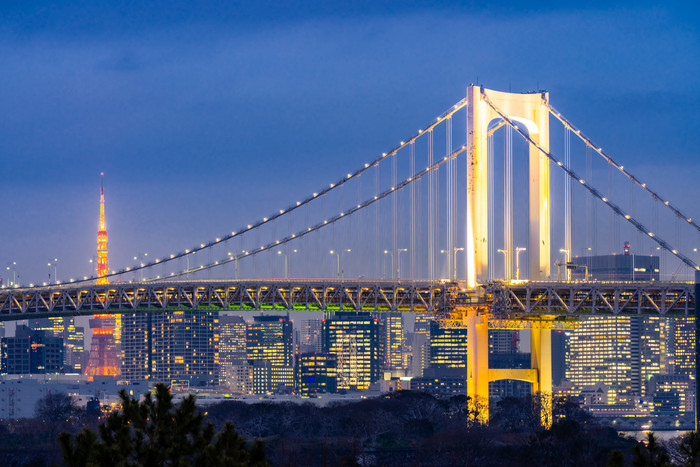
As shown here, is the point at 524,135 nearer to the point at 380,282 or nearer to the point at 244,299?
the point at 380,282

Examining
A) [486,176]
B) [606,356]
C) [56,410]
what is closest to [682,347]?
[606,356]

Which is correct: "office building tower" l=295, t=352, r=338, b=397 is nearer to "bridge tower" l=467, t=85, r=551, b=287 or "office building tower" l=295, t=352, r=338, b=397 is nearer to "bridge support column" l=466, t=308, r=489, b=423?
"bridge support column" l=466, t=308, r=489, b=423

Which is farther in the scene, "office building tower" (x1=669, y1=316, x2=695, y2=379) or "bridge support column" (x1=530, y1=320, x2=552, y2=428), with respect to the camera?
"office building tower" (x1=669, y1=316, x2=695, y2=379)

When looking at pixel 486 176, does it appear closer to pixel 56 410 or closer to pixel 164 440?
A: pixel 164 440

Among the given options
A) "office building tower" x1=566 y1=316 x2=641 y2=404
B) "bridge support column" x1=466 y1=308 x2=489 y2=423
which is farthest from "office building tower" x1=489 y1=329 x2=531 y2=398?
"bridge support column" x1=466 y1=308 x2=489 y2=423

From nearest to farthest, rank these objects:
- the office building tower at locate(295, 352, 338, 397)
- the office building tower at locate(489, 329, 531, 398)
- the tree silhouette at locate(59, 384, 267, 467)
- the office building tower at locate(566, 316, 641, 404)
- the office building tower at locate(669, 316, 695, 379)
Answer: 1. the tree silhouette at locate(59, 384, 267, 467)
2. the office building tower at locate(489, 329, 531, 398)
3. the office building tower at locate(669, 316, 695, 379)
4. the office building tower at locate(295, 352, 338, 397)
5. the office building tower at locate(566, 316, 641, 404)

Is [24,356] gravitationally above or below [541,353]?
below

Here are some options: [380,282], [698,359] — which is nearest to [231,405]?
[380,282]
